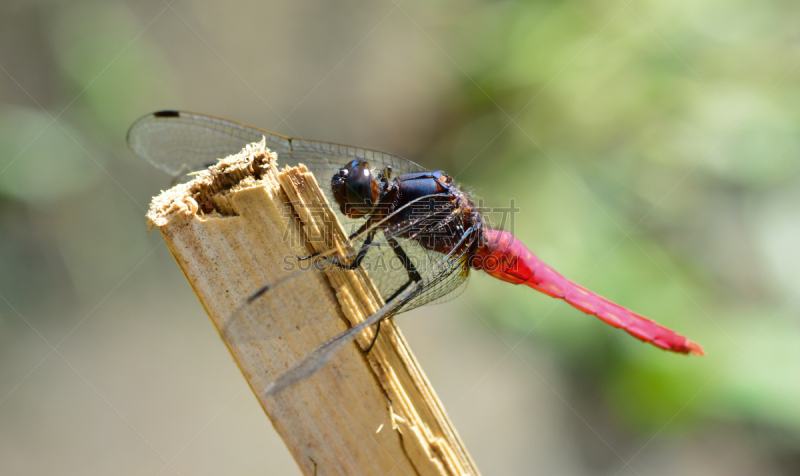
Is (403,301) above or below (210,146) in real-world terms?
below

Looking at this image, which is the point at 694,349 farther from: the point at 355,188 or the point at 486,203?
the point at 355,188

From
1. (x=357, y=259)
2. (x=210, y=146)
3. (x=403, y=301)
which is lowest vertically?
(x=403, y=301)

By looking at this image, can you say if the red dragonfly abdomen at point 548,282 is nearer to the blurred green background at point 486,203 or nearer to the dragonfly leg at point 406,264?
the dragonfly leg at point 406,264

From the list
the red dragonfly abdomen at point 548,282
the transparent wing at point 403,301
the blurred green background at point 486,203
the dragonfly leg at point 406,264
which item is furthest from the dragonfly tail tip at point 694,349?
the dragonfly leg at point 406,264

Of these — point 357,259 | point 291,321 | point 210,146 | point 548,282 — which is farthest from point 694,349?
point 210,146

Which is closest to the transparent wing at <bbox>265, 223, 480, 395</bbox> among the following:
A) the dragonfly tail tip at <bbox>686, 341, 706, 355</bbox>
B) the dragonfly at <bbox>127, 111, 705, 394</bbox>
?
the dragonfly at <bbox>127, 111, 705, 394</bbox>

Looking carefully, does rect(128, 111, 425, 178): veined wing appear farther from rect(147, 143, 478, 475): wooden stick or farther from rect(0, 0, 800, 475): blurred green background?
rect(0, 0, 800, 475): blurred green background
